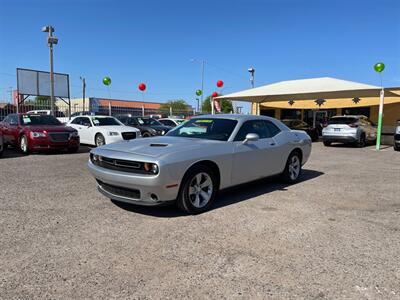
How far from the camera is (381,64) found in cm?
1809

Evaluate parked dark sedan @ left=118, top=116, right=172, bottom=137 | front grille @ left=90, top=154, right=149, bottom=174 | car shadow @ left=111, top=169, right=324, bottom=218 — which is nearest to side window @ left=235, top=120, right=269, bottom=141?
car shadow @ left=111, top=169, right=324, bottom=218

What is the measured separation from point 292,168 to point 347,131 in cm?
1081

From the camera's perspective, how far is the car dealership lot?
9.98 feet

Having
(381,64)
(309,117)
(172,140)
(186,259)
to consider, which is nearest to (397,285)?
(186,259)

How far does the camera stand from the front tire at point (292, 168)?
729 cm

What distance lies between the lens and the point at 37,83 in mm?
25922

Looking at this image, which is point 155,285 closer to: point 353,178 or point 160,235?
point 160,235

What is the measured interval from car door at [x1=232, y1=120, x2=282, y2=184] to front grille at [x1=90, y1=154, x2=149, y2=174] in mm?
1619

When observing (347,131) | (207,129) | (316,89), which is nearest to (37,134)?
(207,129)

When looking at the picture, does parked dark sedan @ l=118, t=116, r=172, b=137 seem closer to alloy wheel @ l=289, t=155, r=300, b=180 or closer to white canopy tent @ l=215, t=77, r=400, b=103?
white canopy tent @ l=215, t=77, r=400, b=103

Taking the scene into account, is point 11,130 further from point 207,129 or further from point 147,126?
point 207,129

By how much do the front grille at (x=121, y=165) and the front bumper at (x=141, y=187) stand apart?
59mm

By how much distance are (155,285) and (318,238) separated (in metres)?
2.19

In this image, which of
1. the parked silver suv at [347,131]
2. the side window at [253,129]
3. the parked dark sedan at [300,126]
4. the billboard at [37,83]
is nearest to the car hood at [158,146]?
the side window at [253,129]
